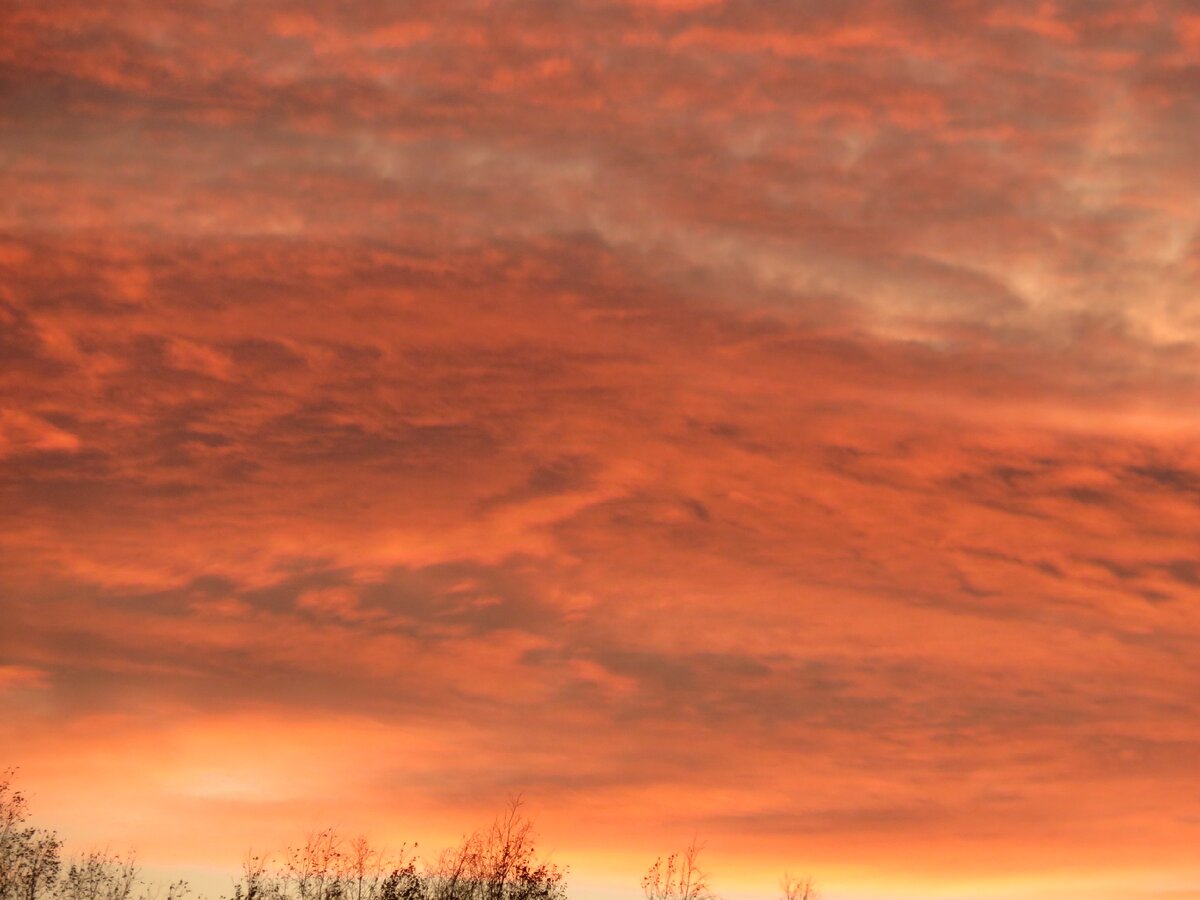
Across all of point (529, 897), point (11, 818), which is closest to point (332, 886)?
point (529, 897)

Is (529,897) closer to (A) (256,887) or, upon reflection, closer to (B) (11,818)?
(A) (256,887)

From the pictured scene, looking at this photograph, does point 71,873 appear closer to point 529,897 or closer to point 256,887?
point 256,887

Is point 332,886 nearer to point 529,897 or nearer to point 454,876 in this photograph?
point 454,876

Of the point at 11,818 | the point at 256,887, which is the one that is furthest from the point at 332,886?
the point at 11,818

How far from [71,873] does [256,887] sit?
1218 centimetres

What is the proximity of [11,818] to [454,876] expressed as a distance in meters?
25.5

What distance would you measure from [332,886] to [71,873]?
15891 mm

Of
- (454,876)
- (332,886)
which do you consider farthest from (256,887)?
(454,876)

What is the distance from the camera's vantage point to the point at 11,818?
A: 7750 cm

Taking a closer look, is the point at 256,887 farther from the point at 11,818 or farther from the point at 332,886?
the point at 11,818

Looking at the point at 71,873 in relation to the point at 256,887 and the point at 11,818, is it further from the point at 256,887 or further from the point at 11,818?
the point at 256,887

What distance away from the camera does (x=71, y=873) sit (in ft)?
265

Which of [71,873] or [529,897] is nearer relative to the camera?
[529,897]

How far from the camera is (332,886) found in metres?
79.4
